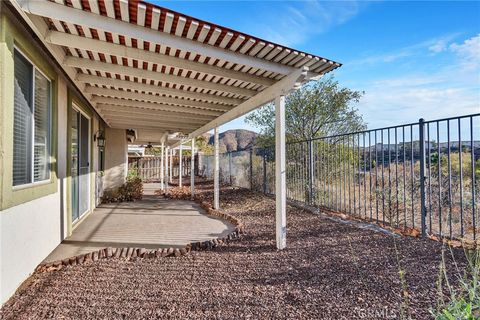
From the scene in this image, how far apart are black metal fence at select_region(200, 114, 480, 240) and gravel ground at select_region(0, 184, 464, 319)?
2.32ft

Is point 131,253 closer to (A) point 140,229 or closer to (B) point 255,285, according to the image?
(A) point 140,229

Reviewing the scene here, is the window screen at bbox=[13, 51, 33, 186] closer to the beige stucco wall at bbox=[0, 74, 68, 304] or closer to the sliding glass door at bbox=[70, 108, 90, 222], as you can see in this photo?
the beige stucco wall at bbox=[0, 74, 68, 304]

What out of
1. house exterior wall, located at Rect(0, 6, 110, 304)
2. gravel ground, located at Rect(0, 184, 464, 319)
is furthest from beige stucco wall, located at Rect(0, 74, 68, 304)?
gravel ground, located at Rect(0, 184, 464, 319)

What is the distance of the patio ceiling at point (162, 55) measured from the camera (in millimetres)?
2586

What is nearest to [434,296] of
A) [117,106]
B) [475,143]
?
[475,143]

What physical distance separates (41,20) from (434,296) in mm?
4311

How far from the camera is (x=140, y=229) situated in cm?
527

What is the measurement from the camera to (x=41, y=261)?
11.3ft

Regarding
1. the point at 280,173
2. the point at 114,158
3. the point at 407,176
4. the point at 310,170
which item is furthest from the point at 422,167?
the point at 114,158

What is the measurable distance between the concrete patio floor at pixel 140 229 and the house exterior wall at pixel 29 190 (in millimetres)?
298

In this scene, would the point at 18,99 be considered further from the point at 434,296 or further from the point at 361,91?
the point at 361,91

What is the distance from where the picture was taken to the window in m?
2.85

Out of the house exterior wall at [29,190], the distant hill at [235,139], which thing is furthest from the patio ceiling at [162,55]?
the distant hill at [235,139]

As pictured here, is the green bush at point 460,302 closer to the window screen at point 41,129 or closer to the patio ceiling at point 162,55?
the patio ceiling at point 162,55
